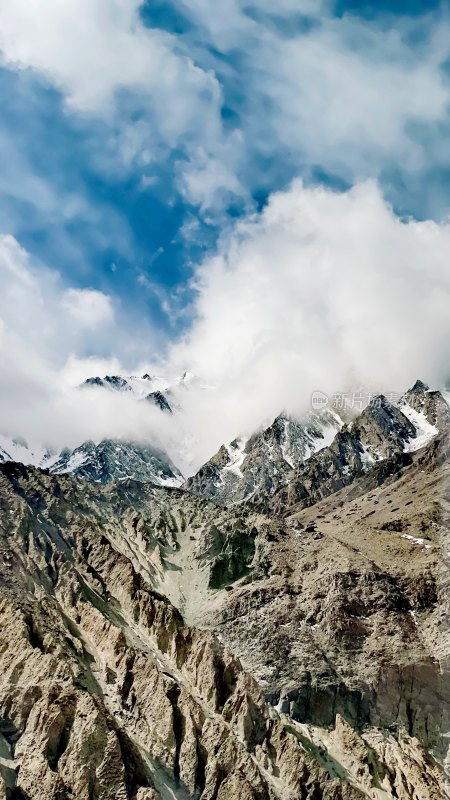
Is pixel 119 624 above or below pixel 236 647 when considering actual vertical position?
above

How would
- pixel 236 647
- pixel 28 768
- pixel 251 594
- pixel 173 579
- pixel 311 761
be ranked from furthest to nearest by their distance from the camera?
1. pixel 173 579
2. pixel 251 594
3. pixel 236 647
4. pixel 311 761
5. pixel 28 768

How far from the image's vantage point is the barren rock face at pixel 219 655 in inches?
2798

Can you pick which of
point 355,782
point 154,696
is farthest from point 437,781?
point 154,696

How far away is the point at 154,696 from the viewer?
3211 inches

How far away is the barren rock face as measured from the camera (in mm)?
71062

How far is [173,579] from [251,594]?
2103 cm

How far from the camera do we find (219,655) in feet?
310

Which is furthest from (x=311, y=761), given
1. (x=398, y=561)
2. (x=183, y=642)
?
(x=398, y=561)

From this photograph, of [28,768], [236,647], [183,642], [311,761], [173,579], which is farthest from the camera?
[173,579]

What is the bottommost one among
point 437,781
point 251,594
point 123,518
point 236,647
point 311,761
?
point 437,781

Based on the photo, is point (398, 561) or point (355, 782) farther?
point (398, 561)

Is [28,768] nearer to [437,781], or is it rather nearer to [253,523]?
[437,781]

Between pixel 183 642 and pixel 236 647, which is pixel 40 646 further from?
pixel 236 647

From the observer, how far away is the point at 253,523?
15075 centimetres
